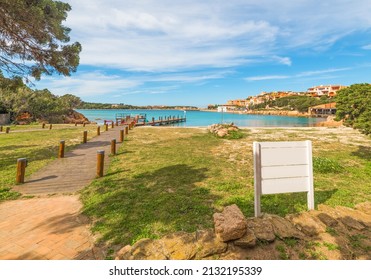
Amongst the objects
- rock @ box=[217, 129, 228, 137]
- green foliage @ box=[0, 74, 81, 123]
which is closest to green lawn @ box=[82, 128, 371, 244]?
rock @ box=[217, 129, 228, 137]

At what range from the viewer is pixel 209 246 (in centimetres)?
314

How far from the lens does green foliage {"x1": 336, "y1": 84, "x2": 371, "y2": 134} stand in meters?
8.07

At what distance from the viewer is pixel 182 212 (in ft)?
16.0

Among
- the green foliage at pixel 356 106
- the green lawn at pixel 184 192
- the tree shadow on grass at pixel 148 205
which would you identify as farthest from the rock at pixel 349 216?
the green foliage at pixel 356 106

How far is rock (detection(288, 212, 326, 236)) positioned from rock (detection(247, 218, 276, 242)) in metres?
0.65

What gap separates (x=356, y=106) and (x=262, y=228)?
8238mm

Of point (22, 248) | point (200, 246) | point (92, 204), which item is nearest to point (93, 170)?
point (92, 204)

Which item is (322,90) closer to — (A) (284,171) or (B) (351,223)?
(B) (351,223)

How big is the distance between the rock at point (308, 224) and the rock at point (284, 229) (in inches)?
6.9

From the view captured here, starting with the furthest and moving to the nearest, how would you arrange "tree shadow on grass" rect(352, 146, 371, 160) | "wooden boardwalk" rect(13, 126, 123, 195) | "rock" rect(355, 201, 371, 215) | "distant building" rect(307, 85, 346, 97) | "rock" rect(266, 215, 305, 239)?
"distant building" rect(307, 85, 346, 97) → "tree shadow on grass" rect(352, 146, 371, 160) → "wooden boardwalk" rect(13, 126, 123, 195) → "rock" rect(355, 201, 371, 215) → "rock" rect(266, 215, 305, 239)

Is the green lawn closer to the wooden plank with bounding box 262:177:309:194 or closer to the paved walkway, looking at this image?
the paved walkway

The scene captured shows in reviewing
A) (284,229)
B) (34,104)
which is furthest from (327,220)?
(34,104)

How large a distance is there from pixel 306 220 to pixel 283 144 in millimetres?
1497
